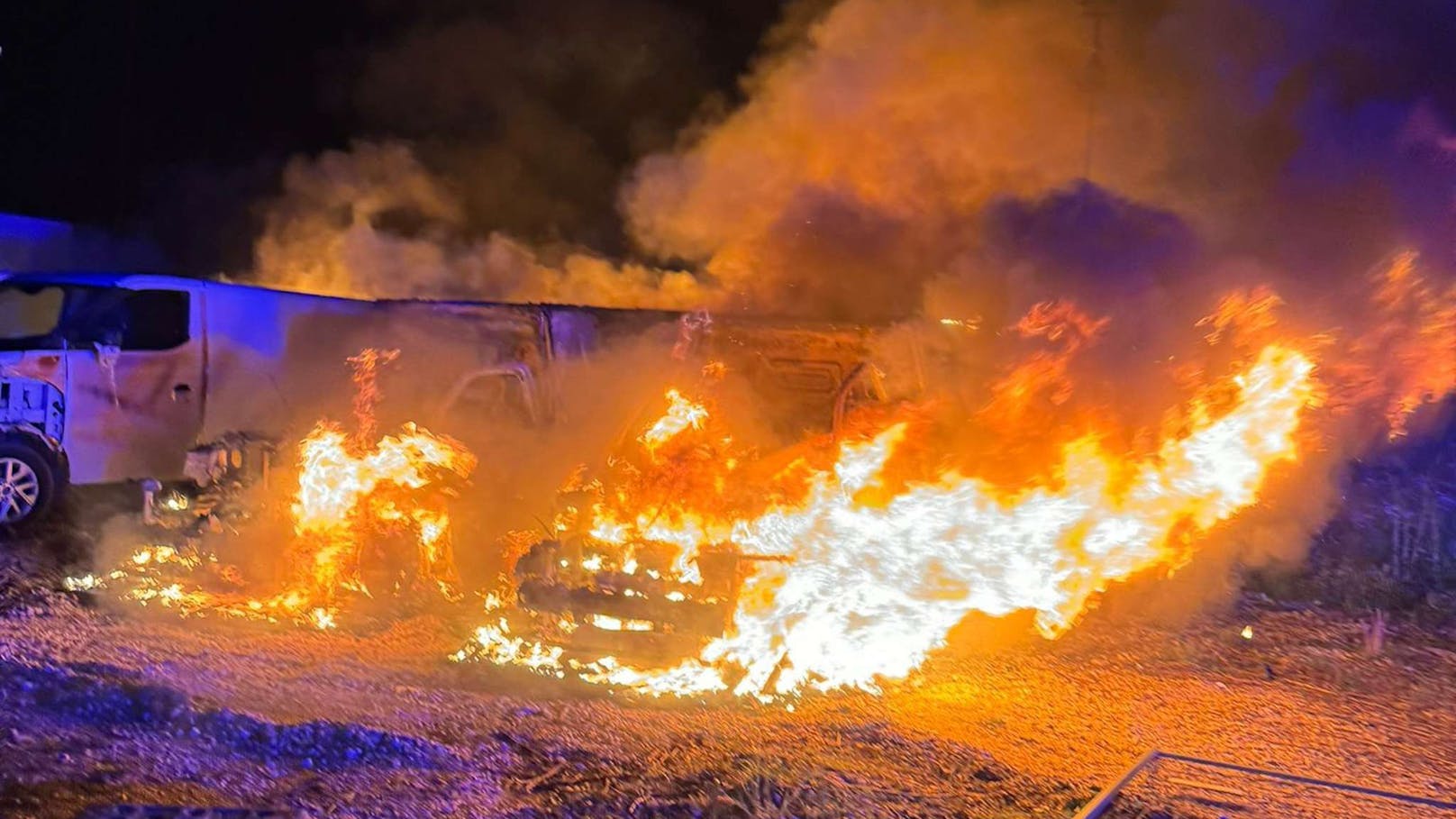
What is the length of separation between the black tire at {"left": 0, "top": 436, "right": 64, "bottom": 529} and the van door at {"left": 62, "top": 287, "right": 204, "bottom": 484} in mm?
225

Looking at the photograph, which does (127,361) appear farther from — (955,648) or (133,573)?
(955,648)

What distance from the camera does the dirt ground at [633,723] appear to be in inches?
170

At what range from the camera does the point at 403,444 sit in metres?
8.02

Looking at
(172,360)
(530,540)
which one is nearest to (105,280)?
(172,360)

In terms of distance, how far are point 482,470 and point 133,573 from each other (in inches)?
101

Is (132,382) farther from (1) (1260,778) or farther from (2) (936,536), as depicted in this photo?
(1) (1260,778)

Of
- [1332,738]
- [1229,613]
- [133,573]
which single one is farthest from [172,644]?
[1229,613]

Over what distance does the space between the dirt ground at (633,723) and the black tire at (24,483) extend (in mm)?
598

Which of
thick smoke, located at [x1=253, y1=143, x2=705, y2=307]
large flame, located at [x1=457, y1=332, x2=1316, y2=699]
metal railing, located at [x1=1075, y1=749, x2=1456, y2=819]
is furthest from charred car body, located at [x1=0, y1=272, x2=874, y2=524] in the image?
thick smoke, located at [x1=253, y1=143, x2=705, y2=307]

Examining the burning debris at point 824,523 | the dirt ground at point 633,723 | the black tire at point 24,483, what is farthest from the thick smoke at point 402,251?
the dirt ground at point 633,723

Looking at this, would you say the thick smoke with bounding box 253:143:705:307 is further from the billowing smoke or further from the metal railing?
the metal railing

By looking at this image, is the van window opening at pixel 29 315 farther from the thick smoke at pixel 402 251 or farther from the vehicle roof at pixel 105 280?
the thick smoke at pixel 402 251

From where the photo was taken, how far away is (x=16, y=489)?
7.94 metres

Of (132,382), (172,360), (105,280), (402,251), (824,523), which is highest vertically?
(402,251)
